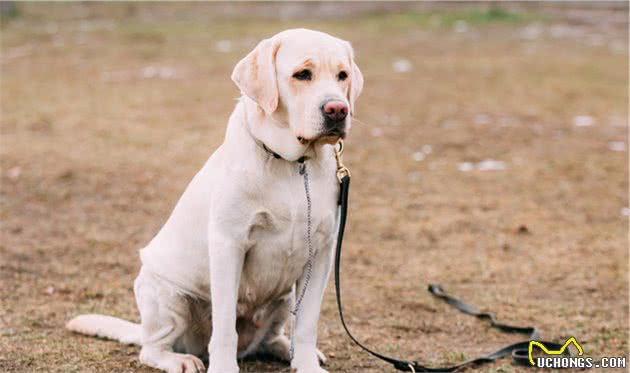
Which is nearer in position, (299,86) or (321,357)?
(299,86)

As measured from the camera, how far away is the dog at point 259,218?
3.62m

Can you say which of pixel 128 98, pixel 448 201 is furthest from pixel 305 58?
pixel 128 98

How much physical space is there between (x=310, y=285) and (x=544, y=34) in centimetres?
1928

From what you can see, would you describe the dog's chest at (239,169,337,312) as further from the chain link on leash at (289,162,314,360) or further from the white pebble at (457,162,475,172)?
the white pebble at (457,162,475,172)

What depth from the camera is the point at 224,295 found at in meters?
3.82

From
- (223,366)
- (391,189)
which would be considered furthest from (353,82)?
(391,189)

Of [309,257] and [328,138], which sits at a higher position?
[328,138]

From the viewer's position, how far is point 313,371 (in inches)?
157

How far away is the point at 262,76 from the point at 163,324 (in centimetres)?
130

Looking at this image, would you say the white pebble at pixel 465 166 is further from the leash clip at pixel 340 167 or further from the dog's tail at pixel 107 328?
the leash clip at pixel 340 167

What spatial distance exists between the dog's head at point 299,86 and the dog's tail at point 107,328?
1526 mm

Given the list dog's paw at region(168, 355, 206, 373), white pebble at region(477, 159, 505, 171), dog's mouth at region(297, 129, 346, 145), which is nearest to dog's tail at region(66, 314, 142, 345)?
dog's paw at region(168, 355, 206, 373)

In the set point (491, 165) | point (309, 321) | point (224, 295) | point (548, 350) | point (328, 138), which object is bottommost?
point (491, 165)

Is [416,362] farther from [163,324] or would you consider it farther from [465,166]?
[465,166]
